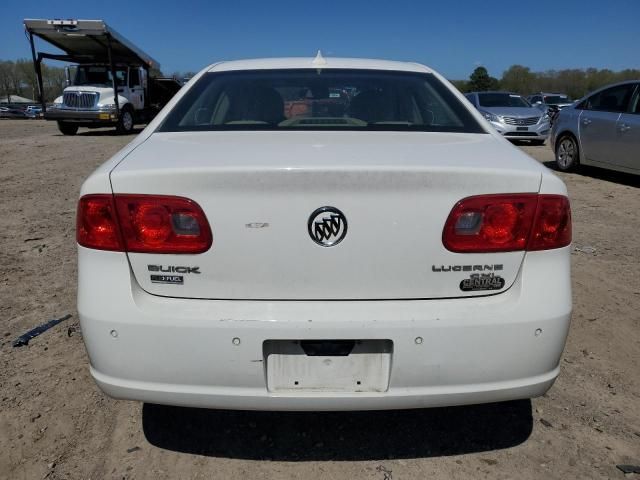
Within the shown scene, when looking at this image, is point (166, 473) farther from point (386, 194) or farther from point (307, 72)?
point (307, 72)

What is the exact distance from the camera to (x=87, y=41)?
683 inches

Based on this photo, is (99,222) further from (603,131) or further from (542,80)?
(542,80)

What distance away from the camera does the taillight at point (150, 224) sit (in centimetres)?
171

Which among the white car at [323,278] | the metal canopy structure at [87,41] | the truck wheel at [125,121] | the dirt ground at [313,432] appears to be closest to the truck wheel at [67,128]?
the truck wheel at [125,121]

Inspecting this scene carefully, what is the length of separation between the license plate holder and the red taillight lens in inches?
24.7

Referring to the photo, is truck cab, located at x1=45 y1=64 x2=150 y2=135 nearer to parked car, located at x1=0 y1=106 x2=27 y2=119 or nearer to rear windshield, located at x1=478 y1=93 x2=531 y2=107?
rear windshield, located at x1=478 y1=93 x2=531 y2=107

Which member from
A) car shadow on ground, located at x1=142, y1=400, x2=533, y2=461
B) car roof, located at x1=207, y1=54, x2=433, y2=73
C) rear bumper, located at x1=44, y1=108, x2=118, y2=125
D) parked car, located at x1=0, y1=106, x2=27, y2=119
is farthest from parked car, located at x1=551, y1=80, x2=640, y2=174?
parked car, located at x1=0, y1=106, x2=27, y2=119

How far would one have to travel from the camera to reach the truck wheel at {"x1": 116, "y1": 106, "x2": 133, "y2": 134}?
18.8 meters

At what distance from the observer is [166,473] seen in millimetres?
2076

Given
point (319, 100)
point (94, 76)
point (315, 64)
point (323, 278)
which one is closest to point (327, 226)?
point (323, 278)

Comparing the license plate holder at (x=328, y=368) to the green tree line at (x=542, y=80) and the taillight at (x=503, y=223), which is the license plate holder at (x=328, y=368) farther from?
the green tree line at (x=542, y=80)

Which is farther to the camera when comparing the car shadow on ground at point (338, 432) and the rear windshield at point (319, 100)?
the rear windshield at point (319, 100)

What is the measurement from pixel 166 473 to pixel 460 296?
52.6 inches

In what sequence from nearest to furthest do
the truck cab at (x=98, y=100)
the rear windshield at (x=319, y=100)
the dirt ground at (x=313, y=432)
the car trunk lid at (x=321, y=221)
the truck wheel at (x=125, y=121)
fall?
the car trunk lid at (x=321, y=221), the dirt ground at (x=313, y=432), the rear windshield at (x=319, y=100), the truck cab at (x=98, y=100), the truck wheel at (x=125, y=121)
